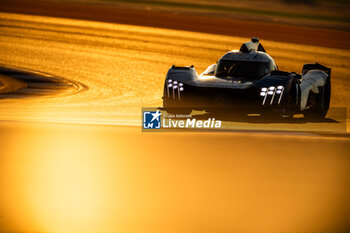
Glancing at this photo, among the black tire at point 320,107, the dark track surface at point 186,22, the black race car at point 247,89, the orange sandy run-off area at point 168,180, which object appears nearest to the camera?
the orange sandy run-off area at point 168,180

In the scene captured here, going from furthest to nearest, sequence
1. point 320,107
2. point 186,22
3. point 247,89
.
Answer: point 186,22
point 320,107
point 247,89

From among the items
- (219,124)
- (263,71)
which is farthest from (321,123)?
(219,124)

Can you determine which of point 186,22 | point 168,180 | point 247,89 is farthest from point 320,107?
point 186,22

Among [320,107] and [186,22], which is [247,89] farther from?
[186,22]

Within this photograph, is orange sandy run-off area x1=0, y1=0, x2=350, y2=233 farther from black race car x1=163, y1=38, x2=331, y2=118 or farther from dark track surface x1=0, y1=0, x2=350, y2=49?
dark track surface x1=0, y1=0, x2=350, y2=49

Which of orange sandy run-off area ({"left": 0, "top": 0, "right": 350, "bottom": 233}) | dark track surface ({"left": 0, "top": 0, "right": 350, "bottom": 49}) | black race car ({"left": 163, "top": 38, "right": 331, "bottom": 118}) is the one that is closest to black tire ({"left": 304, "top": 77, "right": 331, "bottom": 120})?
black race car ({"left": 163, "top": 38, "right": 331, "bottom": 118})

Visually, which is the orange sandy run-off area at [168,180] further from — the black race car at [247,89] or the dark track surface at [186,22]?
the dark track surface at [186,22]

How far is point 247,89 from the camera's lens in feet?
33.1

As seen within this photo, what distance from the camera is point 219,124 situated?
32.2 ft

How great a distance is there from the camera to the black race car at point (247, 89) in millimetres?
10031

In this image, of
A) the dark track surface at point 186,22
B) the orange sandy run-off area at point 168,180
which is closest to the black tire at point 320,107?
the orange sandy run-off area at point 168,180

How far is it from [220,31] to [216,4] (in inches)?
519

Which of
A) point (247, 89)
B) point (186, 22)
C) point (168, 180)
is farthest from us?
point (186, 22)

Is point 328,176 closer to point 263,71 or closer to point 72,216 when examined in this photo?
point 72,216
